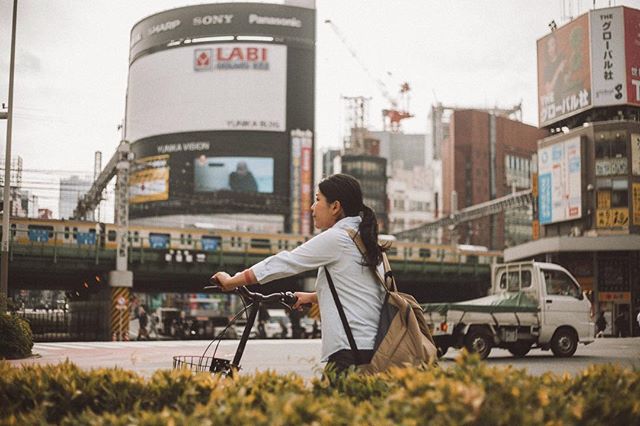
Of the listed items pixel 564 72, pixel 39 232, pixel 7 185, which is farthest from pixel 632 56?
pixel 7 185

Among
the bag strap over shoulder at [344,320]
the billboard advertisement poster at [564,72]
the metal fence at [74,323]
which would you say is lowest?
the metal fence at [74,323]

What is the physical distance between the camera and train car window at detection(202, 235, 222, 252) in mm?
54031

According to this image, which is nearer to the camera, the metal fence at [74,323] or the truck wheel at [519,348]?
the truck wheel at [519,348]

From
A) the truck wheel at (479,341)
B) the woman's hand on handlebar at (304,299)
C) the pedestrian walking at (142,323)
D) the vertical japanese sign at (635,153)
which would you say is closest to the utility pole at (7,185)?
the truck wheel at (479,341)

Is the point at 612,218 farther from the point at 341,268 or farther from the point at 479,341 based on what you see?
the point at 341,268

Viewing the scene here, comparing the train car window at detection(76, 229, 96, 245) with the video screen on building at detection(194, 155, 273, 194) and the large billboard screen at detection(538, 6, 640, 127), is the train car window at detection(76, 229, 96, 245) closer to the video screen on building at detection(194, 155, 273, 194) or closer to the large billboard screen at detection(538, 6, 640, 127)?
the large billboard screen at detection(538, 6, 640, 127)

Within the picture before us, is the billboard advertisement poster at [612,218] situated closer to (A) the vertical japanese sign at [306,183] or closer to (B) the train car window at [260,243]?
(B) the train car window at [260,243]

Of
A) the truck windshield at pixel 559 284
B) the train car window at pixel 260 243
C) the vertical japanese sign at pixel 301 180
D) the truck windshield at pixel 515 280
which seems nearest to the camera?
the truck windshield at pixel 559 284

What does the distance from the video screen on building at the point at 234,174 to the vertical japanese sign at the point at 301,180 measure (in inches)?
95.5

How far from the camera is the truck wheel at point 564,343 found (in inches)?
714

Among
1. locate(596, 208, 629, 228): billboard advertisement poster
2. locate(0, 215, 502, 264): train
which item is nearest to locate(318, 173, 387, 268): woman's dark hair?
locate(0, 215, 502, 264): train

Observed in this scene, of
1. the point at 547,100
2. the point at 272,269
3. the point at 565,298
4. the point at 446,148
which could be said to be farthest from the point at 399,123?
the point at 272,269

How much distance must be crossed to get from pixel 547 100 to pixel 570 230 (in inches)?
366

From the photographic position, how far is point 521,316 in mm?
17797
